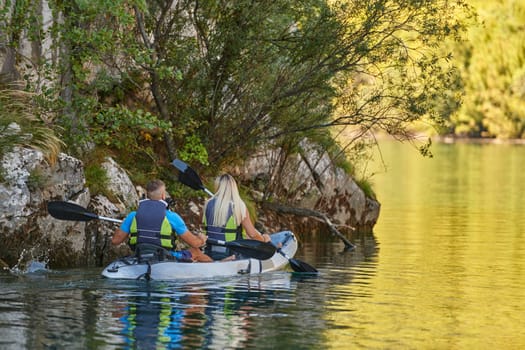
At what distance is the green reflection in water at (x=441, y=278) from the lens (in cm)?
1342

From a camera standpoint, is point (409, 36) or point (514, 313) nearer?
point (514, 313)

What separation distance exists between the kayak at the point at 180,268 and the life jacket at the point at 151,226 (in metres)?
0.26

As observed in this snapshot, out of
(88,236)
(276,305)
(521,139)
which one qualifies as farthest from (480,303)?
(521,139)

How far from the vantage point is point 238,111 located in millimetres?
23375

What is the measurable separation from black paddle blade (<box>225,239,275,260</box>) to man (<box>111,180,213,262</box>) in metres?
0.83

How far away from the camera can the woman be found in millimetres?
17719

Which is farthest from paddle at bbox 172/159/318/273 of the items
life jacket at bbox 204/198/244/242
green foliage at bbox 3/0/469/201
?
green foliage at bbox 3/0/469/201

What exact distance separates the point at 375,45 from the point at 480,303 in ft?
25.3

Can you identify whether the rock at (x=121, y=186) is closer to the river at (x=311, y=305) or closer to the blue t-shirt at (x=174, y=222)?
the river at (x=311, y=305)

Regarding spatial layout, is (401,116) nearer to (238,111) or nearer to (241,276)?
(238,111)

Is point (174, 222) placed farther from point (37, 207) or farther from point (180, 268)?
point (37, 207)

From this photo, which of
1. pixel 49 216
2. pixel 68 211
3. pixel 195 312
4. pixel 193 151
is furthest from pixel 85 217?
pixel 193 151

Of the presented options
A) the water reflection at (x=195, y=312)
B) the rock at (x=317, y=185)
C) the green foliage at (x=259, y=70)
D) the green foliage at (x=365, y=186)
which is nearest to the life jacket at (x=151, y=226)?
the water reflection at (x=195, y=312)

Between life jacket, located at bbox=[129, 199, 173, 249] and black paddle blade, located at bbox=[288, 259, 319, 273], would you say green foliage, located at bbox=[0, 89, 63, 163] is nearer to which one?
life jacket, located at bbox=[129, 199, 173, 249]
